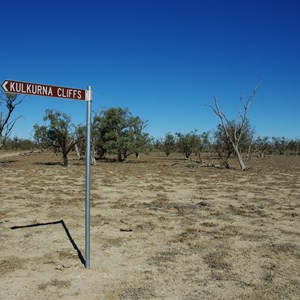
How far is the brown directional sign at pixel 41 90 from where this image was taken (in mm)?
4070

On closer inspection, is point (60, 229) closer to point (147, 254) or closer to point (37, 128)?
point (147, 254)

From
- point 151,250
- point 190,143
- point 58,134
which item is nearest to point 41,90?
point 151,250

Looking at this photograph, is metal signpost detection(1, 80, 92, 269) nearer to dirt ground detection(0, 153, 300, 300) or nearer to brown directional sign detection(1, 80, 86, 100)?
brown directional sign detection(1, 80, 86, 100)

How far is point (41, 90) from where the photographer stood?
14.2 ft

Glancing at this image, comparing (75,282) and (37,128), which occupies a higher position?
(37,128)

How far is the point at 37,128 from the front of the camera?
33.0 m

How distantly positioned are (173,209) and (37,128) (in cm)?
2621

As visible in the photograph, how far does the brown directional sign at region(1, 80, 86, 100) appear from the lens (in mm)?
4070

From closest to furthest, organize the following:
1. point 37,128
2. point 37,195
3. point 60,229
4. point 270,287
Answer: point 270,287, point 60,229, point 37,195, point 37,128

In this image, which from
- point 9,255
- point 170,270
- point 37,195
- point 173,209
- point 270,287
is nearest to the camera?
point 270,287

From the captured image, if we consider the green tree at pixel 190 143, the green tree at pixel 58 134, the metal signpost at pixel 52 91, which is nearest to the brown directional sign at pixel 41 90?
the metal signpost at pixel 52 91

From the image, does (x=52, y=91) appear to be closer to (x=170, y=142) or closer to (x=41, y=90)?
(x=41, y=90)

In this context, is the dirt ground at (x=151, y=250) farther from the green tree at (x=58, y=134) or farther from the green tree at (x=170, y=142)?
the green tree at (x=170, y=142)

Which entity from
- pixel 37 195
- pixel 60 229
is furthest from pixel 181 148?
pixel 60 229
